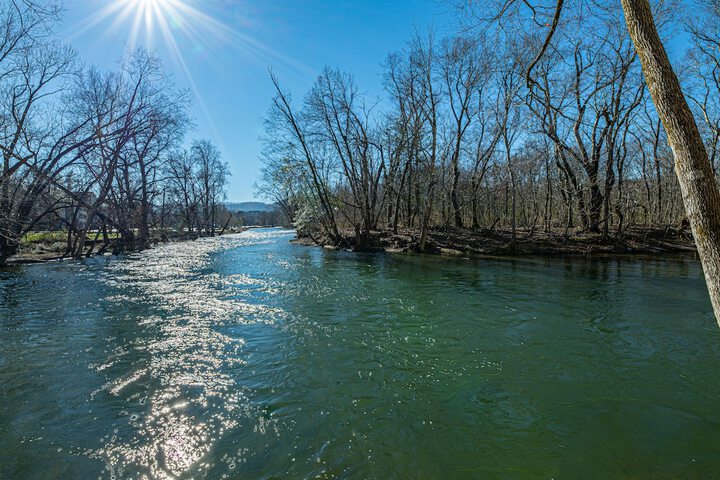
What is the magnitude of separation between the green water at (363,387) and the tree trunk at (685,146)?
1.97 m

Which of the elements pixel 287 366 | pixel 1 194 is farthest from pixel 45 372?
pixel 1 194

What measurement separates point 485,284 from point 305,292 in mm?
6058

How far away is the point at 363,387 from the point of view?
445 centimetres

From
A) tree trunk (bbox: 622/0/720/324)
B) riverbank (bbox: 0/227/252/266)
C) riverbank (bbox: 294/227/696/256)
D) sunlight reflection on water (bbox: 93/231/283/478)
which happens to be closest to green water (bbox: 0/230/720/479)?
sunlight reflection on water (bbox: 93/231/283/478)

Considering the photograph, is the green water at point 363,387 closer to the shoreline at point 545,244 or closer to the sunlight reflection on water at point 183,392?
the sunlight reflection on water at point 183,392

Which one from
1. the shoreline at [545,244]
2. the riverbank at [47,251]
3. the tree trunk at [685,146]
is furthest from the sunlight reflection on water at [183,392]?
the riverbank at [47,251]

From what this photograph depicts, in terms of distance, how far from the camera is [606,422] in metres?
3.60

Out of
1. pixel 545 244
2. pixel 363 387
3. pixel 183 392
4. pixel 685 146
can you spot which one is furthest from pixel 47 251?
pixel 545 244

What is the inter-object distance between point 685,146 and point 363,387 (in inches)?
160

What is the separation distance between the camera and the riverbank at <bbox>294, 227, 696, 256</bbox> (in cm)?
1931

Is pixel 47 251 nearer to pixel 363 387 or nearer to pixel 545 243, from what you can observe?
pixel 363 387

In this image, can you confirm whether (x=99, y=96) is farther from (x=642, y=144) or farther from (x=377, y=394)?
(x=642, y=144)

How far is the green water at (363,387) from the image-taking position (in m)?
3.05

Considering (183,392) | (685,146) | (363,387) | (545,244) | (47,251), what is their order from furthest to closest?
(47,251), (545,244), (363,387), (183,392), (685,146)
